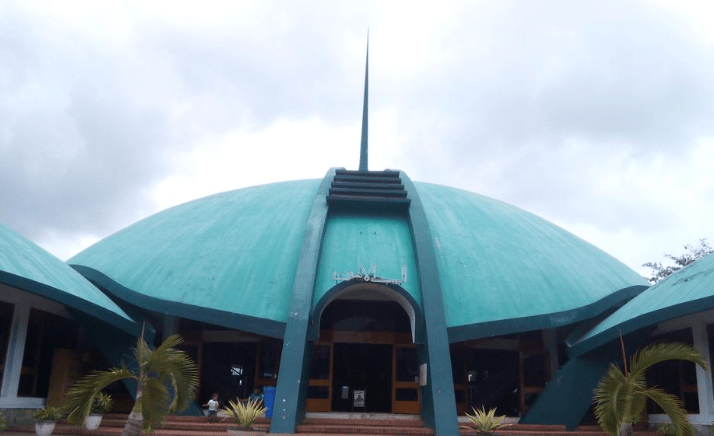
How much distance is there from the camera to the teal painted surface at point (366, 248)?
18.1 m

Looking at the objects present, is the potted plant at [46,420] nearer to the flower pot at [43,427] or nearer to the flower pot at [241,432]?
the flower pot at [43,427]

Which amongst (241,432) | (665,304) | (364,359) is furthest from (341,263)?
(665,304)

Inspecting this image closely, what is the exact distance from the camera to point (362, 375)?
19922mm

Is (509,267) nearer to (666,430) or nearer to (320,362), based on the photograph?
(666,430)

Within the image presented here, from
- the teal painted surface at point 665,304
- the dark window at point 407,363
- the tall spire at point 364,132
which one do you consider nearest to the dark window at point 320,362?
the dark window at point 407,363

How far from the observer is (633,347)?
654 inches

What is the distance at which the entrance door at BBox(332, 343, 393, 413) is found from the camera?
19844mm

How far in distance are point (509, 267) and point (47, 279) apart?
39.7 feet

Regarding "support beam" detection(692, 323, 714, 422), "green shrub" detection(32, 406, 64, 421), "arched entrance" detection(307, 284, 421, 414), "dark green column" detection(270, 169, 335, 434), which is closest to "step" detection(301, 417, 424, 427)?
"dark green column" detection(270, 169, 335, 434)

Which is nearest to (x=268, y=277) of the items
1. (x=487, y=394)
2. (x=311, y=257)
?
(x=311, y=257)

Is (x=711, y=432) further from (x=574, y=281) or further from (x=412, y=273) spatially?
(x=412, y=273)

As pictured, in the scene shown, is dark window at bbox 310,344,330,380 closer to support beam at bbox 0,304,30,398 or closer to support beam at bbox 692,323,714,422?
support beam at bbox 0,304,30,398

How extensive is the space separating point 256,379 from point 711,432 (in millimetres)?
11664

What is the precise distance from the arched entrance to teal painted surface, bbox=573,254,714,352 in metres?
4.88
